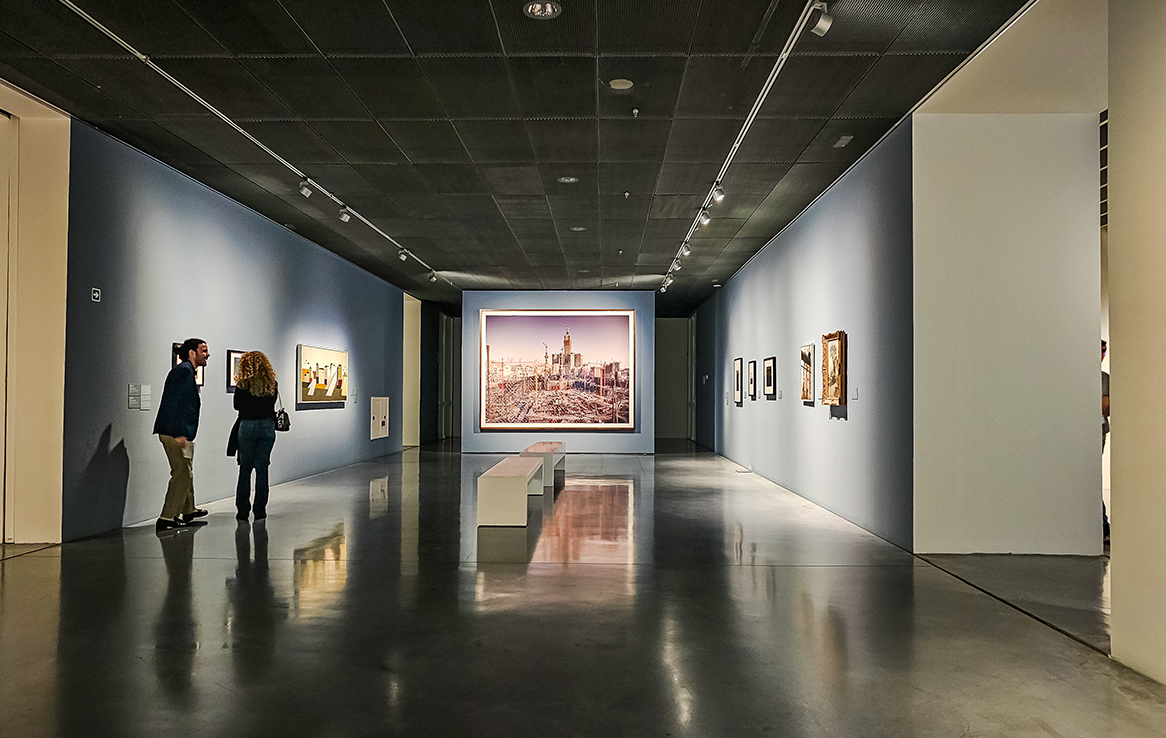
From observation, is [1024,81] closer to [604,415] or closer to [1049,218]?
[1049,218]

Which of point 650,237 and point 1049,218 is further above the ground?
point 650,237

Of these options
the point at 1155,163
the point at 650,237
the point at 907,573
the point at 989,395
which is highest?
the point at 650,237

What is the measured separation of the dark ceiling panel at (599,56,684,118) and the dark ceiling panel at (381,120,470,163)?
1.55 m

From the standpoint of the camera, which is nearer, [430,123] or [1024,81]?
[1024,81]

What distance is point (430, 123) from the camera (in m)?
7.22

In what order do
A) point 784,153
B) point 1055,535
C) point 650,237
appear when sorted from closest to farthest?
1. point 1055,535
2. point 784,153
3. point 650,237

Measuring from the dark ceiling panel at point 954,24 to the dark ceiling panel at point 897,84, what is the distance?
18 cm

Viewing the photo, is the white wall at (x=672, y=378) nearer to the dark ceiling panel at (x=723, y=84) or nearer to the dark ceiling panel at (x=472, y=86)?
the dark ceiling panel at (x=723, y=84)

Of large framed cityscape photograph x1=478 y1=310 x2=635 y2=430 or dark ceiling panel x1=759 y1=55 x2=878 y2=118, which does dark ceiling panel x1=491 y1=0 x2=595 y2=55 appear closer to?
dark ceiling panel x1=759 y1=55 x2=878 y2=118

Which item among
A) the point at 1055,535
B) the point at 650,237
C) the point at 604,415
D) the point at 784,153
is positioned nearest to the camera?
the point at 1055,535

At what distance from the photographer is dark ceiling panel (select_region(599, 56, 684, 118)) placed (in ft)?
19.4

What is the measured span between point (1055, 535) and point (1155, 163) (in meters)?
3.74

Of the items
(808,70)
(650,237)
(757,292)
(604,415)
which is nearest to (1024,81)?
(808,70)

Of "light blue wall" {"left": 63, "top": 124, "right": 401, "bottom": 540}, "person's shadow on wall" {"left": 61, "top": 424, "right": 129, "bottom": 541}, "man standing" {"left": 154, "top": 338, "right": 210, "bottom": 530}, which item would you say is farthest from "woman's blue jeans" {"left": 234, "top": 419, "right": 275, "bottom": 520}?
"person's shadow on wall" {"left": 61, "top": 424, "right": 129, "bottom": 541}
